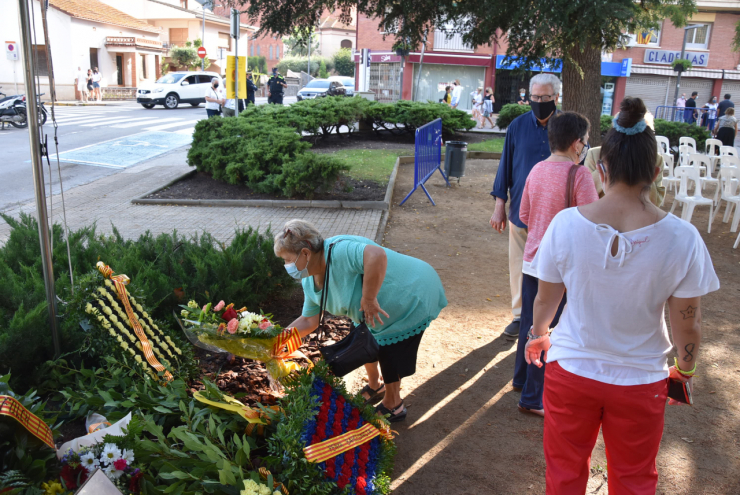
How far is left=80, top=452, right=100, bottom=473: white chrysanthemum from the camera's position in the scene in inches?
89.0

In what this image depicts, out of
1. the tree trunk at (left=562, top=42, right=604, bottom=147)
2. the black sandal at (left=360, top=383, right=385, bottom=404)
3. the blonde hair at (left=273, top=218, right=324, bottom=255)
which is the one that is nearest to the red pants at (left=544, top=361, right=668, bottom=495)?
the blonde hair at (left=273, top=218, right=324, bottom=255)

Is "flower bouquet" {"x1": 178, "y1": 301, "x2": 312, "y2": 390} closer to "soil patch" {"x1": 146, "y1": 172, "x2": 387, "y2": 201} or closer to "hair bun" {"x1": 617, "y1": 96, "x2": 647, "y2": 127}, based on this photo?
"hair bun" {"x1": 617, "y1": 96, "x2": 647, "y2": 127}

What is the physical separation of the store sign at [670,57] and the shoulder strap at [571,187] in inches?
1472

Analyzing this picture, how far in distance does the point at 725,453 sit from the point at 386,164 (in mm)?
10575

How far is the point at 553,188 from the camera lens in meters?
3.33

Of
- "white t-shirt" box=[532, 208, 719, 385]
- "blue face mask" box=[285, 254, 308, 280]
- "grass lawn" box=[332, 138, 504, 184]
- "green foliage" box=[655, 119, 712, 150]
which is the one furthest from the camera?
"green foliage" box=[655, 119, 712, 150]

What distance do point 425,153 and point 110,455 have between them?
8.51 m

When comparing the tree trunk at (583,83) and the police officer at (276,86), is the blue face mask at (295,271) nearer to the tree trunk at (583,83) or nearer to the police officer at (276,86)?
the tree trunk at (583,83)

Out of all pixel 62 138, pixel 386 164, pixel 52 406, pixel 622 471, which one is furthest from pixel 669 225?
pixel 62 138

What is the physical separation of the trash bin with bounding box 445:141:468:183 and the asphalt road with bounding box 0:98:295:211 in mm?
7198

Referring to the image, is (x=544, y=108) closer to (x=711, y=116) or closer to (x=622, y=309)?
(x=622, y=309)

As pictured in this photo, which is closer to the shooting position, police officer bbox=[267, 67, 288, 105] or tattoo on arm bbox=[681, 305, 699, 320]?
tattoo on arm bbox=[681, 305, 699, 320]

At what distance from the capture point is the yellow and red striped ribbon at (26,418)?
221 centimetres

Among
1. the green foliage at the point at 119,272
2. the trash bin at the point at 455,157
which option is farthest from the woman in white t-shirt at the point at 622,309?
the trash bin at the point at 455,157
